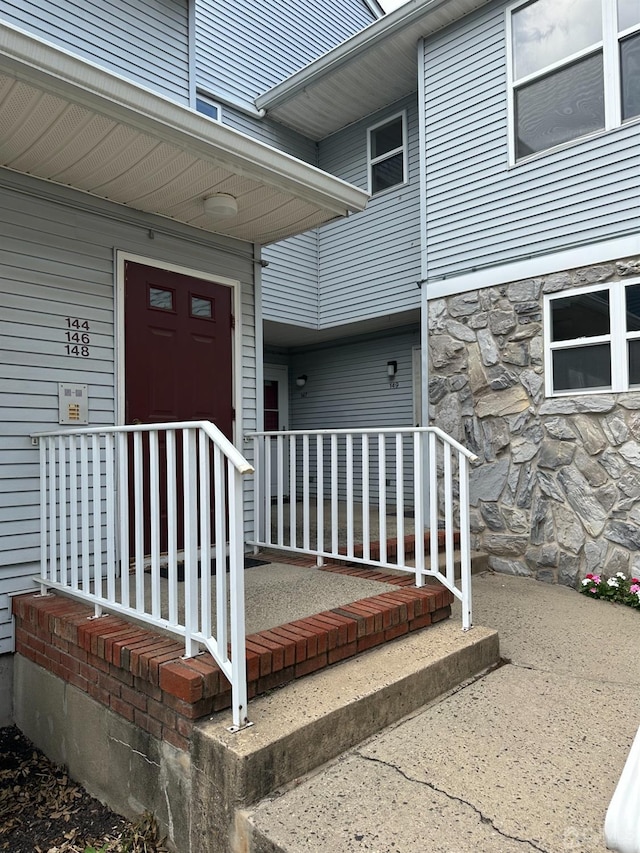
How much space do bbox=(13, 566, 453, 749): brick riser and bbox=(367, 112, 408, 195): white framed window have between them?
557 centimetres

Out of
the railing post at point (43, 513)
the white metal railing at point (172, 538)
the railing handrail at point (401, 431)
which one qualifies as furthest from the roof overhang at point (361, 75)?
the railing post at point (43, 513)

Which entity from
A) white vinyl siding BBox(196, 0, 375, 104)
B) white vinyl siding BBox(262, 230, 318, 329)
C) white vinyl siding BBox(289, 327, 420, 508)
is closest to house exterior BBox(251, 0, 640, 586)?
white vinyl siding BBox(196, 0, 375, 104)

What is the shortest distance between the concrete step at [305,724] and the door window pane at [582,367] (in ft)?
9.04

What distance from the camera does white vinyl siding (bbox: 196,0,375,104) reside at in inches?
275

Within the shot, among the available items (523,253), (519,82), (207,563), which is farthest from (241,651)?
(519,82)

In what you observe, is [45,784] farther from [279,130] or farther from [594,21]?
[279,130]

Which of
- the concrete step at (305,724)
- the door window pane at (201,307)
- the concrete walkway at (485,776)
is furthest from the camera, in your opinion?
the door window pane at (201,307)

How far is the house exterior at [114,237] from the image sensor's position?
2.70 meters

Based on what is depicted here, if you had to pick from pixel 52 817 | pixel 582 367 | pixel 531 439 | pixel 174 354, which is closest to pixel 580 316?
pixel 582 367

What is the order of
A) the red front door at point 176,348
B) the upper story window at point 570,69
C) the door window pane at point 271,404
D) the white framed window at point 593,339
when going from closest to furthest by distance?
the red front door at point 176,348
the white framed window at point 593,339
the upper story window at point 570,69
the door window pane at point 271,404

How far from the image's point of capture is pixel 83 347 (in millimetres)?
3361

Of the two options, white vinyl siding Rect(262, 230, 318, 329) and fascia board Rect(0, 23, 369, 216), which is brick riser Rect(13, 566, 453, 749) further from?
white vinyl siding Rect(262, 230, 318, 329)

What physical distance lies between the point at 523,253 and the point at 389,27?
275 cm

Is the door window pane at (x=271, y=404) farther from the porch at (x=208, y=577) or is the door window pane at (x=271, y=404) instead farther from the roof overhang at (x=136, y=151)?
the roof overhang at (x=136, y=151)
